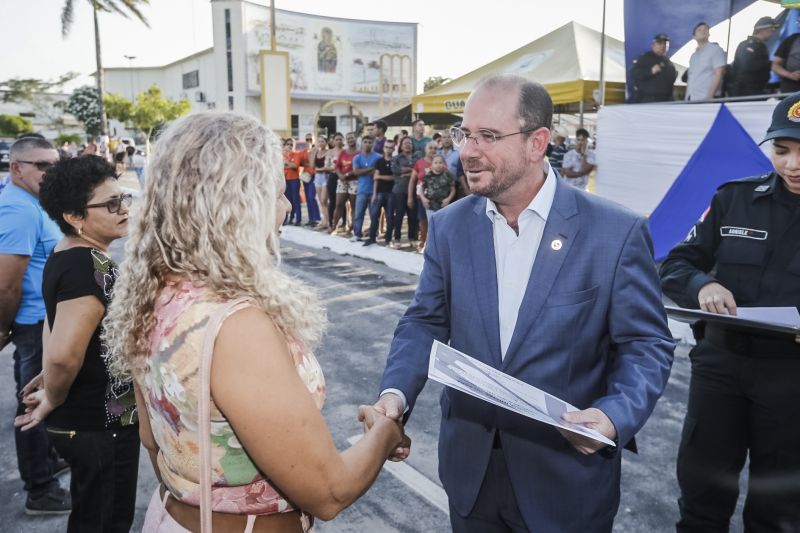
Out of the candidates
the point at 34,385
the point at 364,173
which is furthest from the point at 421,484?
the point at 364,173

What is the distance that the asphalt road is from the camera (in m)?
3.03

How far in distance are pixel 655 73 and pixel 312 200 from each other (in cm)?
765

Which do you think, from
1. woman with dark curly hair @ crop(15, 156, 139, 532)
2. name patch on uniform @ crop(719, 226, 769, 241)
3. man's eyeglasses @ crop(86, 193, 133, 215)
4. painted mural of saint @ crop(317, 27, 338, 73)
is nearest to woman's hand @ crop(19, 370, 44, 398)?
woman with dark curly hair @ crop(15, 156, 139, 532)

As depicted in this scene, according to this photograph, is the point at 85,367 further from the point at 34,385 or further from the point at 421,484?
the point at 421,484

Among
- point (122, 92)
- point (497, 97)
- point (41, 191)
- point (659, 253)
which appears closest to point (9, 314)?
point (41, 191)

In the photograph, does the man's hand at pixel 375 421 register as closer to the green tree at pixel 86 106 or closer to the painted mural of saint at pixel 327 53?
the painted mural of saint at pixel 327 53

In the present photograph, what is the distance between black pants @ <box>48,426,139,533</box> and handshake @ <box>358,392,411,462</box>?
1.19m

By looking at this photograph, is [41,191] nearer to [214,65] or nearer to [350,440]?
[350,440]

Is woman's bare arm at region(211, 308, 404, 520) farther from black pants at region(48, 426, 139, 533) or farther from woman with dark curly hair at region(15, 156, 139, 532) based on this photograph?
black pants at region(48, 426, 139, 533)

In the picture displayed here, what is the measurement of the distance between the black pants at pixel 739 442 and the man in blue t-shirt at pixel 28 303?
3.15 m

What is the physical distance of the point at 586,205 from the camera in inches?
77.3

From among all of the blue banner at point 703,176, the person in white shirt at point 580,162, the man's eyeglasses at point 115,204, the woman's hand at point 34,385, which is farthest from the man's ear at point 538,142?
the person in white shirt at point 580,162

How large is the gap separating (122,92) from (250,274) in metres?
84.8

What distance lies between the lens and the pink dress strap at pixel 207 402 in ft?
3.92
